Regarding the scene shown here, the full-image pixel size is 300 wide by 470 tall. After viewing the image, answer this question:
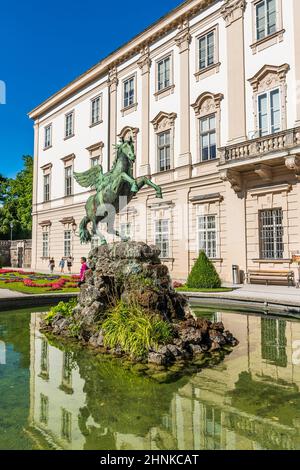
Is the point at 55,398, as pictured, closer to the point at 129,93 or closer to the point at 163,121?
the point at 163,121

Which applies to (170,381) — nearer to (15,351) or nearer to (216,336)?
(216,336)

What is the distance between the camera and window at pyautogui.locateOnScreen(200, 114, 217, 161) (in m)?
19.9

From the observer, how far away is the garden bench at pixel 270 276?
15875mm

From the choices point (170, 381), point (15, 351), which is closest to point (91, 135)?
point (15, 351)

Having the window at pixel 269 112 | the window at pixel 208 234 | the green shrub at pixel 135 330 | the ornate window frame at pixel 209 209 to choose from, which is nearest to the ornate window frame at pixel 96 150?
the ornate window frame at pixel 209 209

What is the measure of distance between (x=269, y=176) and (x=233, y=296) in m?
7.30

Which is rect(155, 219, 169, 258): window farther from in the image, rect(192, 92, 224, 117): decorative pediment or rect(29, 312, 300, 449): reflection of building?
rect(29, 312, 300, 449): reflection of building

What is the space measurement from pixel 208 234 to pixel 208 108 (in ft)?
23.4

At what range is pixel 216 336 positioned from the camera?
682 centimetres

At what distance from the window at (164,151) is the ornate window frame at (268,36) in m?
7.00

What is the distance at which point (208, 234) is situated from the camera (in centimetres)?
1986

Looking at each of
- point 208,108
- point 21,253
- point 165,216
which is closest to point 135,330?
point 165,216

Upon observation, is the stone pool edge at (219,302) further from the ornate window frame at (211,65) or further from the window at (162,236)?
the ornate window frame at (211,65)
